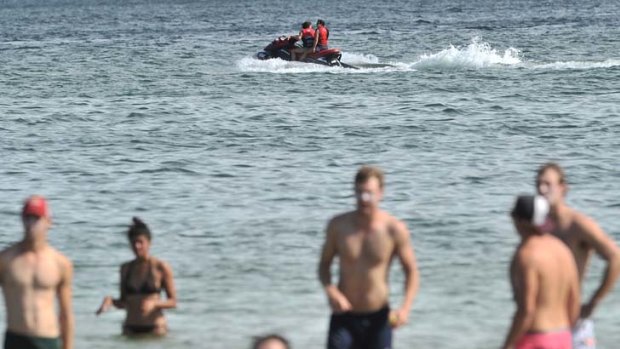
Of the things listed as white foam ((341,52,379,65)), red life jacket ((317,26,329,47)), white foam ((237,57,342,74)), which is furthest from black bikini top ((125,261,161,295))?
white foam ((341,52,379,65))

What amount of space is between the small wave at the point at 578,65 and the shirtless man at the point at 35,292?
32.2 meters

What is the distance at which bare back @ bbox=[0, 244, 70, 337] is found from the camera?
24.9 ft

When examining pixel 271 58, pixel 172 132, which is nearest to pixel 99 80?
pixel 271 58

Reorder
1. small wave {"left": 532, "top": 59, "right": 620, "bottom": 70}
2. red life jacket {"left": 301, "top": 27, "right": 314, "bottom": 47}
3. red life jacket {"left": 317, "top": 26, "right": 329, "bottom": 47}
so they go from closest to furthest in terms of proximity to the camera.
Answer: red life jacket {"left": 317, "top": 26, "right": 329, "bottom": 47}
red life jacket {"left": 301, "top": 27, "right": 314, "bottom": 47}
small wave {"left": 532, "top": 59, "right": 620, "bottom": 70}

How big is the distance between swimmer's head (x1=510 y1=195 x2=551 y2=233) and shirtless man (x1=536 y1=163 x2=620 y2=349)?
0.57 metres

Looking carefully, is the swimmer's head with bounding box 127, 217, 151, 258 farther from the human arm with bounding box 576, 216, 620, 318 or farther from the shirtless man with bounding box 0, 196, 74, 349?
the human arm with bounding box 576, 216, 620, 318

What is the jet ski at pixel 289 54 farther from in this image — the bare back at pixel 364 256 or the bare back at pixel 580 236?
the bare back at pixel 580 236

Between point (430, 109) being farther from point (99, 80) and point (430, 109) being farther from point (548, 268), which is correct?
point (548, 268)

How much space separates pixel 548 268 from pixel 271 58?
106 feet

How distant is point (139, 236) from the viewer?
32.3 ft

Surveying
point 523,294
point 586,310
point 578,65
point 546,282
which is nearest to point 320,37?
point 578,65

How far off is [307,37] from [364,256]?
2798 centimetres

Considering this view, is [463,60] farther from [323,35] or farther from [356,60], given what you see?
[323,35]

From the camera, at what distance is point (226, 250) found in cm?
1506
